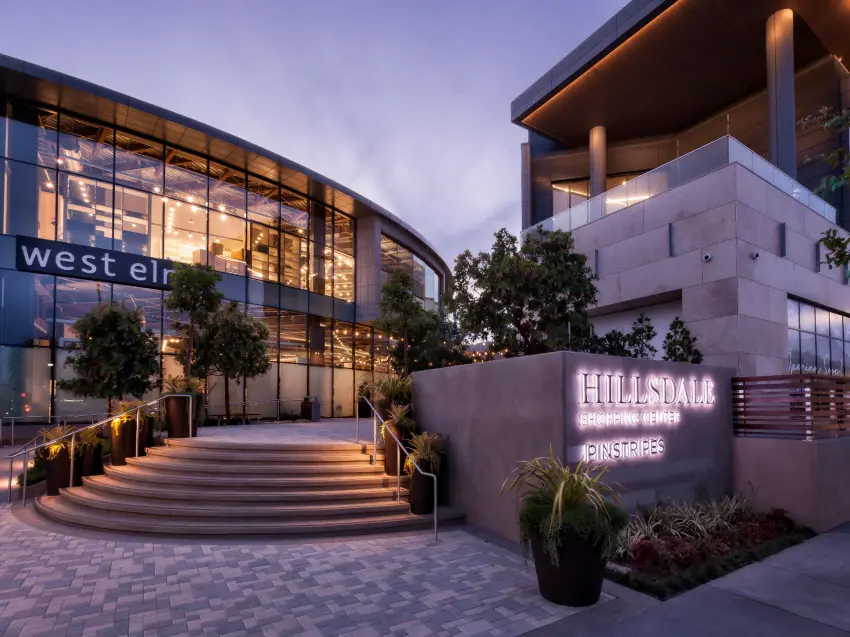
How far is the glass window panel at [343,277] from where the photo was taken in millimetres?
27406

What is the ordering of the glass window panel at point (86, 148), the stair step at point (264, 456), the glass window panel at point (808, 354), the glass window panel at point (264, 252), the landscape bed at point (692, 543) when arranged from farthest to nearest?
the glass window panel at point (264, 252) < the glass window panel at point (86, 148) < the glass window panel at point (808, 354) < the stair step at point (264, 456) < the landscape bed at point (692, 543)

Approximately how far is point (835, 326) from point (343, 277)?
68.0ft

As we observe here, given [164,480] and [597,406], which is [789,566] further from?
[164,480]

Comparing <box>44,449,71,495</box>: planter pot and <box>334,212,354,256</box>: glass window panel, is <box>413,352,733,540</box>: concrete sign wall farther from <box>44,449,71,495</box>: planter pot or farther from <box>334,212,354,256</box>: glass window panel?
<box>334,212,354,256</box>: glass window panel

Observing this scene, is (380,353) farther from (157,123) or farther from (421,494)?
(421,494)

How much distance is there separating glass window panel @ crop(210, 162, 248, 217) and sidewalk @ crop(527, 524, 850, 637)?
22377mm

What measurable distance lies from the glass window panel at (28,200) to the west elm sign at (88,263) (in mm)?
487

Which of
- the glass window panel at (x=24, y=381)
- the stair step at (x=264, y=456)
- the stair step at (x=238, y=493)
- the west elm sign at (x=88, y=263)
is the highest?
the west elm sign at (x=88, y=263)

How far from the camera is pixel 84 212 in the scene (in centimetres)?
1958

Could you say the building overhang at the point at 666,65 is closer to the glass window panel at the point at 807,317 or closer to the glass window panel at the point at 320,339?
the glass window panel at the point at 807,317

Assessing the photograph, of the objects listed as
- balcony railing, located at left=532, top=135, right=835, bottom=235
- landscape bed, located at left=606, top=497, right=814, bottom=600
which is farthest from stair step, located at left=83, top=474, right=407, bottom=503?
balcony railing, located at left=532, top=135, right=835, bottom=235

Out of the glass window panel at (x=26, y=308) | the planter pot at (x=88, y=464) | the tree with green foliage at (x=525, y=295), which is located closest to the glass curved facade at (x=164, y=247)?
the glass window panel at (x=26, y=308)

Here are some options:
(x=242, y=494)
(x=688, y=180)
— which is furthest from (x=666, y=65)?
(x=242, y=494)

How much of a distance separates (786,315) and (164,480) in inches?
586
